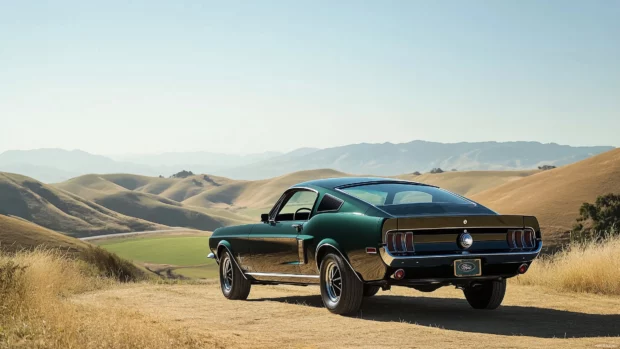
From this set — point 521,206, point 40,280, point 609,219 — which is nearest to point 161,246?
point 521,206

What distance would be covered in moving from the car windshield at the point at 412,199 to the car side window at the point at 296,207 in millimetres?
792

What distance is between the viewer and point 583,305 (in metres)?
11.6

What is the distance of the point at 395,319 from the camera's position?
10.1 meters

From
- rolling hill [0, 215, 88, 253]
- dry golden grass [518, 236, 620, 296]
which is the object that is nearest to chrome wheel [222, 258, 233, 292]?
dry golden grass [518, 236, 620, 296]

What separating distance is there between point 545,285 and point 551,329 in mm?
5398

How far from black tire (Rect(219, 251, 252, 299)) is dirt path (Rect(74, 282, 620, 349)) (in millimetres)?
204

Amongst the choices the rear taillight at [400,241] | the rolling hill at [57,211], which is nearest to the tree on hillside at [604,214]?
the rear taillight at [400,241]

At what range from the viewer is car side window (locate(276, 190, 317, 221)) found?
1138 cm

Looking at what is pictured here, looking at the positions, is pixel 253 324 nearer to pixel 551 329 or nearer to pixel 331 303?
pixel 331 303

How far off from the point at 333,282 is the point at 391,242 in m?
1.35

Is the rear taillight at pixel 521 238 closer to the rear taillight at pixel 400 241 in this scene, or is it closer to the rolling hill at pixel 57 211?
the rear taillight at pixel 400 241

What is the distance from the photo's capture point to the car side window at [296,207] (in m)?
11.4

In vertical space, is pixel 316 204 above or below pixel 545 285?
above

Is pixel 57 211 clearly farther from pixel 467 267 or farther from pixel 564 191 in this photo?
pixel 467 267
